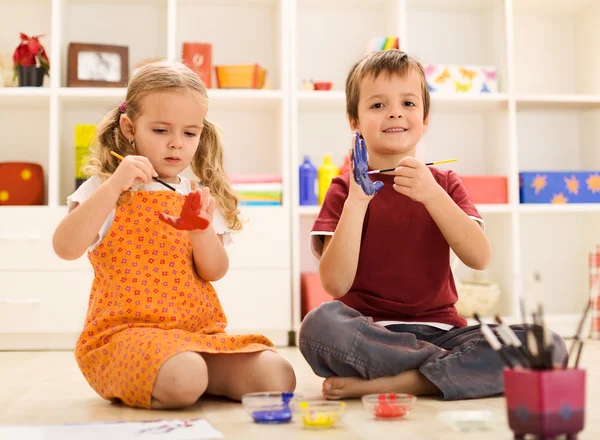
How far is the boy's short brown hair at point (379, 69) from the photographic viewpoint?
5.46 feet

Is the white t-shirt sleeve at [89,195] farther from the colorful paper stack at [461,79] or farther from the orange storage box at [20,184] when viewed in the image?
the colorful paper stack at [461,79]

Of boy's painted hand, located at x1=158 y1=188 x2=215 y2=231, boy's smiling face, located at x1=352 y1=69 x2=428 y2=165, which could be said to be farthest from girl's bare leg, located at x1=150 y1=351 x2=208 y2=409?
boy's smiling face, located at x1=352 y1=69 x2=428 y2=165

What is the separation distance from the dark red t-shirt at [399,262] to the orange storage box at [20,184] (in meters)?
1.58

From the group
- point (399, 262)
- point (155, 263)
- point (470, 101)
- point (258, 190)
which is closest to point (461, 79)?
point (470, 101)

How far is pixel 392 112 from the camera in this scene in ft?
5.36

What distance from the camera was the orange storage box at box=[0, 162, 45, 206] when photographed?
9.32ft

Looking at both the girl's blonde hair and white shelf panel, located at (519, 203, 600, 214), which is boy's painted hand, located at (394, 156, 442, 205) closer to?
the girl's blonde hair

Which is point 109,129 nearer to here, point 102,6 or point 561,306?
point 102,6

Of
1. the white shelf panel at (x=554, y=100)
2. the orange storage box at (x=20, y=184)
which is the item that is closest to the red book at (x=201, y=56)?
the orange storage box at (x=20, y=184)

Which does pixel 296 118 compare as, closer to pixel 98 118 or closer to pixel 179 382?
pixel 98 118

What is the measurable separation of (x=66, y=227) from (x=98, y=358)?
252 mm

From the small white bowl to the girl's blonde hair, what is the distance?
0.70 m

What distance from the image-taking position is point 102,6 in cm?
319

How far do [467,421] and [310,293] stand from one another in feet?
5.61
